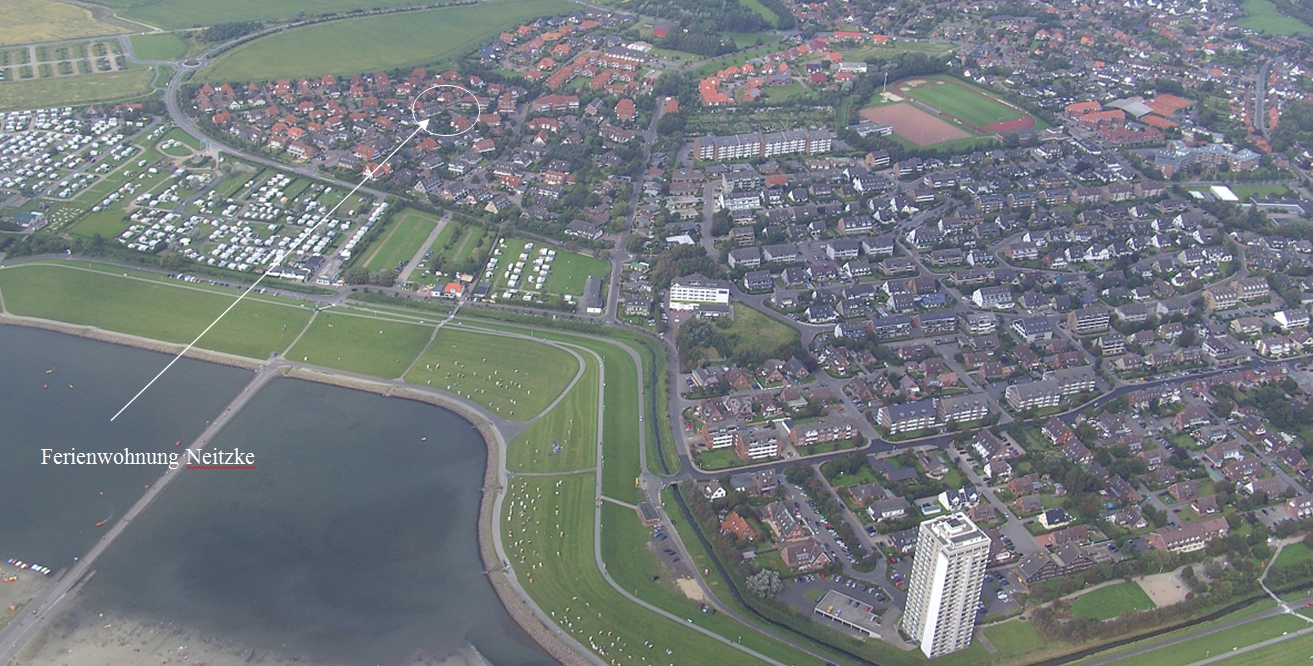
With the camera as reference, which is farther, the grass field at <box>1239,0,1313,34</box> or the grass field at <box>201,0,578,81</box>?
the grass field at <box>1239,0,1313,34</box>

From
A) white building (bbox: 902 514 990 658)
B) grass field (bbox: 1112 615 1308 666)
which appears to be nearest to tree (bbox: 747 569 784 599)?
white building (bbox: 902 514 990 658)

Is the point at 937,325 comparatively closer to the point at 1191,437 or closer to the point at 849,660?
the point at 1191,437

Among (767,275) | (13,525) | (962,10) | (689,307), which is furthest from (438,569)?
(962,10)

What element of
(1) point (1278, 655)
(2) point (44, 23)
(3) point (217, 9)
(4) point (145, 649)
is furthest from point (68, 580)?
(3) point (217, 9)

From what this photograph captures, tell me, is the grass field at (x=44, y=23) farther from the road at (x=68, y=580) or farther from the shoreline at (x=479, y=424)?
the road at (x=68, y=580)

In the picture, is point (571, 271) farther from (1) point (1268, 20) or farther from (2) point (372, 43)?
(1) point (1268, 20)

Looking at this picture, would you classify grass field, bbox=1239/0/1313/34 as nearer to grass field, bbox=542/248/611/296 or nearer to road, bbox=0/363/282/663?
grass field, bbox=542/248/611/296

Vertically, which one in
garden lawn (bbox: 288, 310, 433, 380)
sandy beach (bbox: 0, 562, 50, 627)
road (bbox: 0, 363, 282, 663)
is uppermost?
sandy beach (bbox: 0, 562, 50, 627)
